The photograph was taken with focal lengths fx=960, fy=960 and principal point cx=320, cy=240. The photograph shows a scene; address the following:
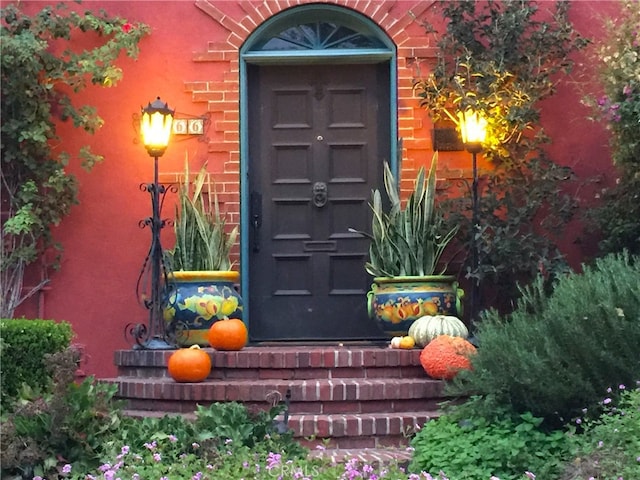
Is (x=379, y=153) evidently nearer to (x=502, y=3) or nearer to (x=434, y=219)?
(x=434, y=219)

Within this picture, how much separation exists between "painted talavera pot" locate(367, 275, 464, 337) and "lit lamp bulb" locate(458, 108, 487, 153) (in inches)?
38.3

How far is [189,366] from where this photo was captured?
6.04 m

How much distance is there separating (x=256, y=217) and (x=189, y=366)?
6.52ft

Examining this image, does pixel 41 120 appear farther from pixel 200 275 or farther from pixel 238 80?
pixel 200 275

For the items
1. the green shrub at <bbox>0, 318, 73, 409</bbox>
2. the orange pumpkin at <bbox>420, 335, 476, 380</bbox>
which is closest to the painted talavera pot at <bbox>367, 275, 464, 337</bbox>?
the orange pumpkin at <bbox>420, 335, 476, 380</bbox>

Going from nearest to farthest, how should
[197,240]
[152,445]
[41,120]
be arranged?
[152,445]
[197,240]
[41,120]

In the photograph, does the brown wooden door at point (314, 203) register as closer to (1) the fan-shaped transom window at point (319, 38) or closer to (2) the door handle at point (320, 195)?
(2) the door handle at point (320, 195)

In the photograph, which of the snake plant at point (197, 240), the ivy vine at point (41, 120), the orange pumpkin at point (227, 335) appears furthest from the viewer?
the ivy vine at point (41, 120)

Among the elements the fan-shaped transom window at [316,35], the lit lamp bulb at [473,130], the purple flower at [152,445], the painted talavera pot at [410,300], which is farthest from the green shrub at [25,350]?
the lit lamp bulb at [473,130]

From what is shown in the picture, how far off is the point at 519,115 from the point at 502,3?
99cm

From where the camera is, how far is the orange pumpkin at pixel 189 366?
19.8ft

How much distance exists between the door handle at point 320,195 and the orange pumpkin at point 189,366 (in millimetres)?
2048

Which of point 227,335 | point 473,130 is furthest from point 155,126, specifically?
point 473,130

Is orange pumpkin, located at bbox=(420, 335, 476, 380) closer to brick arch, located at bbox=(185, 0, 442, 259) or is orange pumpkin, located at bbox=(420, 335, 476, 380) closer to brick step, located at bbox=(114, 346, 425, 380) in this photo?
brick step, located at bbox=(114, 346, 425, 380)
